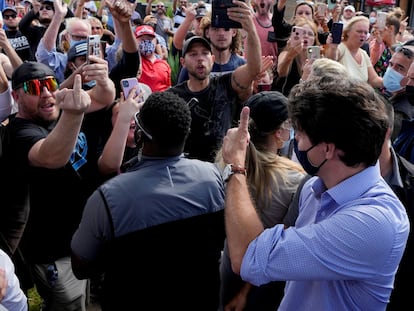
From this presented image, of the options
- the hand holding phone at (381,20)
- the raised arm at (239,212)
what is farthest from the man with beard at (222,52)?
the hand holding phone at (381,20)

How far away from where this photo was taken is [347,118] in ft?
4.66

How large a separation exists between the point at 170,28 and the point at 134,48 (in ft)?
20.4

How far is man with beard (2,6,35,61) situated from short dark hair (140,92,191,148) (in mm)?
4387

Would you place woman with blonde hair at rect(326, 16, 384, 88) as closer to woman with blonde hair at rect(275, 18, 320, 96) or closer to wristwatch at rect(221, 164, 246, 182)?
woman with blonde hair at rect(275, 18, 320, 96)

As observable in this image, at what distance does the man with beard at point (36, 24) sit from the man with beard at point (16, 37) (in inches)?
4.8

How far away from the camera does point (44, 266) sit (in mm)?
2666

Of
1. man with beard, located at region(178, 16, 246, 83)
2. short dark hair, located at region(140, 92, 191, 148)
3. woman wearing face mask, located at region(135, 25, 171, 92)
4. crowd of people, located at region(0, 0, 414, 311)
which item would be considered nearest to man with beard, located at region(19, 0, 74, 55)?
woman wearing face mask, located at region(135, 25, 171, 92)

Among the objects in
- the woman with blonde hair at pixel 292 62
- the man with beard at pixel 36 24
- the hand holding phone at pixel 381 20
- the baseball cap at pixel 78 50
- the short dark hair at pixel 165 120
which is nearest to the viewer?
the short dark hair at pixel 165 120

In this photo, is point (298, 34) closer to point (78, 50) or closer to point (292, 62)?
point (292, 62)

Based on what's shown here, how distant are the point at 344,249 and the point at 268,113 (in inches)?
44.6

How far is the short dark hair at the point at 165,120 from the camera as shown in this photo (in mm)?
1968

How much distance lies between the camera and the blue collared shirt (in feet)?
4.47

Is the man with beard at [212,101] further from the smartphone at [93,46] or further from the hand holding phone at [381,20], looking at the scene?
the hand holding phone at [381,20]

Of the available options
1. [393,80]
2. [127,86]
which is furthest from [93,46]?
[393,80]
